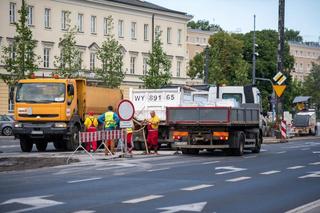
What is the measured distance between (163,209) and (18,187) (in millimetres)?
4556

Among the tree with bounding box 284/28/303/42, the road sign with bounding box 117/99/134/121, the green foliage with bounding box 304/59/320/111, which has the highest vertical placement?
the tree with bounding box 284/28/303/42

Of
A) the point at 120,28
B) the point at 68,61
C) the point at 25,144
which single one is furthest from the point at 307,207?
the point at 120,28

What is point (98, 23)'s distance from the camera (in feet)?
267

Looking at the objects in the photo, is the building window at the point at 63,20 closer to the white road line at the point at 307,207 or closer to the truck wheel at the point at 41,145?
the truck wheel at the point at 41,145

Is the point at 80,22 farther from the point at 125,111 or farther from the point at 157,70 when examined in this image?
the point at 125,111

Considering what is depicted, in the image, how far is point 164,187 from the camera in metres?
15.9

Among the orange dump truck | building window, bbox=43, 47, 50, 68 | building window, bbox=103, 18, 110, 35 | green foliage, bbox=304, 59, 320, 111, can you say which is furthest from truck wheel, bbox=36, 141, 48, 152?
green foliage, bbox=304, 59, 320, 111

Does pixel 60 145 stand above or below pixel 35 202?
below

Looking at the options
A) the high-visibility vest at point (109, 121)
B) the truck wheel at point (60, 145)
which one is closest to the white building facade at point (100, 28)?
the truck wheel at point (60, 145)

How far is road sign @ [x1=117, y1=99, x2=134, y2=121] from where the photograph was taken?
26.7 meters

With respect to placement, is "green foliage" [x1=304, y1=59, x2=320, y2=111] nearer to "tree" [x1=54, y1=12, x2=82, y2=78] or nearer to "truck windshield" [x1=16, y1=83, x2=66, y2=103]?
"tree" [x1=54, y1=12, x2=82, y2=78]

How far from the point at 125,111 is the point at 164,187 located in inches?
432

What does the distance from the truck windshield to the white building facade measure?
1435 inches

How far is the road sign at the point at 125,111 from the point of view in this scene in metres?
26.7
